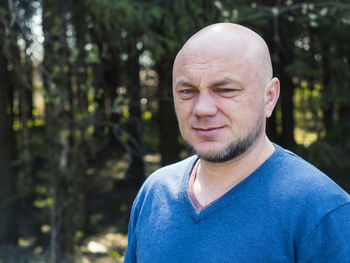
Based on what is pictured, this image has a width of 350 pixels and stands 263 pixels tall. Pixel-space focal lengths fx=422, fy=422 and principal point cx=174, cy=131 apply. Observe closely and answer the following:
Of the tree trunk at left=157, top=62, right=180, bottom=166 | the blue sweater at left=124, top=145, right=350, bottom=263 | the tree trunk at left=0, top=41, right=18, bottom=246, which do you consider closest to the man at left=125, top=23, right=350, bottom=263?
the blue sweater at left=124, top=145, right=350, bottom=263

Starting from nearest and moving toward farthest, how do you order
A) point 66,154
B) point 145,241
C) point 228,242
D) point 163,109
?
point 228,242
point 145,241
point 66,154
point 163,109

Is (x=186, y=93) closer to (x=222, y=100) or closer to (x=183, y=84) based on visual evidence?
(x=183, y=84)

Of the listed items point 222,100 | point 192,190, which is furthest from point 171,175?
point 222,100

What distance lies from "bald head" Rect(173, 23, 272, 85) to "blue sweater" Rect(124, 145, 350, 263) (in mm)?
310

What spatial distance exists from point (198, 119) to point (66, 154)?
386cm

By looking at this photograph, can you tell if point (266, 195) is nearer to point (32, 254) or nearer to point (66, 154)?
point (66, 154)

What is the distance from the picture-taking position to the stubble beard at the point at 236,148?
4.74ft

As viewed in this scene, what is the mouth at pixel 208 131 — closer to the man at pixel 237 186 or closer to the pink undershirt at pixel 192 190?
the man at pixel 237 186

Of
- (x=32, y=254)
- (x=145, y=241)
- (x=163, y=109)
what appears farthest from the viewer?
(x=163, y=109)

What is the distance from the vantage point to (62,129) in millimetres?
4867

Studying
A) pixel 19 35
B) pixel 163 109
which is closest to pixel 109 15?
pixel 19 35

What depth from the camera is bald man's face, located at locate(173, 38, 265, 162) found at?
1.41m

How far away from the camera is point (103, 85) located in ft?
23.2

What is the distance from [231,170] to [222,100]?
25 cm
